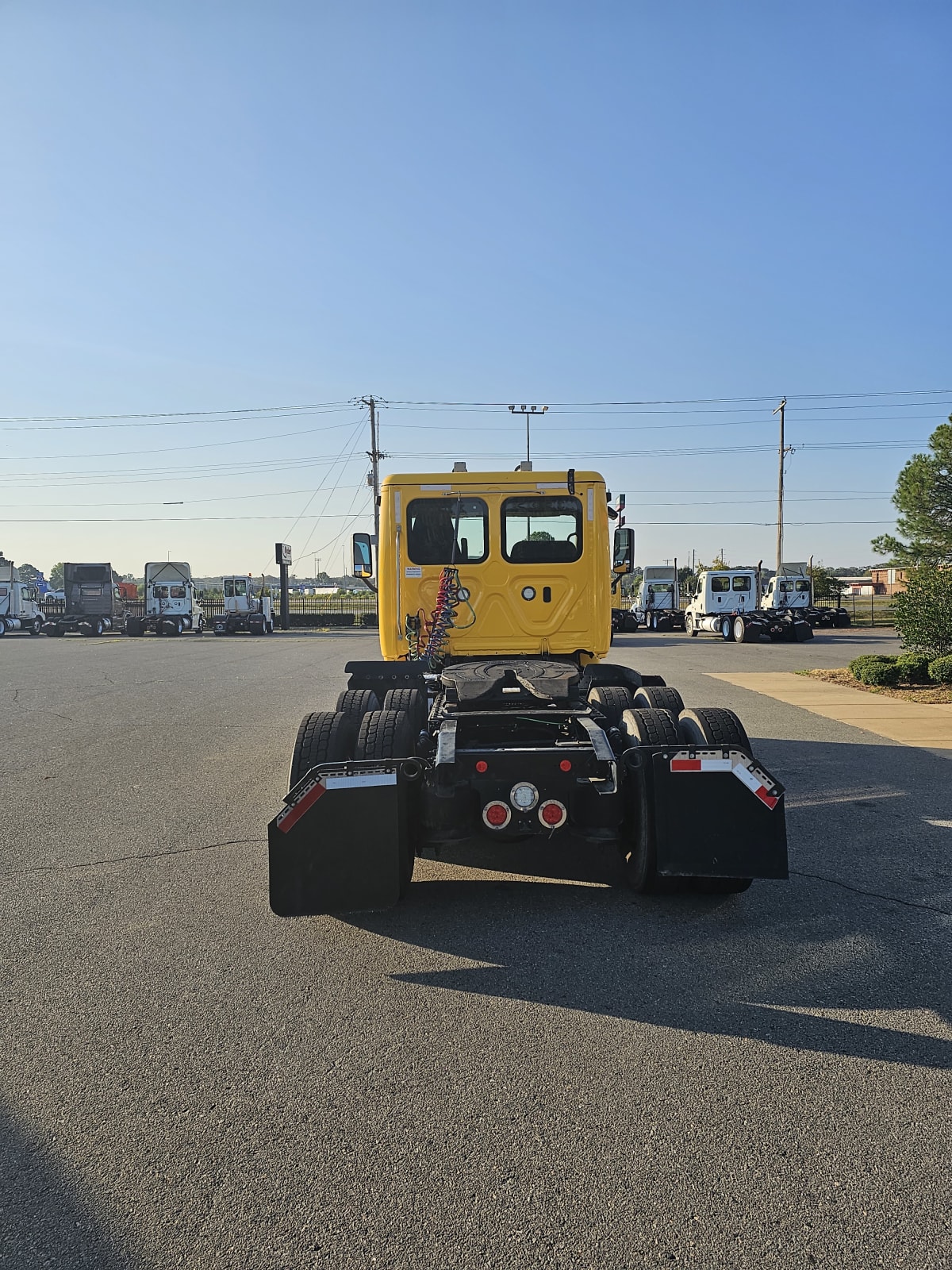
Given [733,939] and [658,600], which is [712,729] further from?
[658,600]

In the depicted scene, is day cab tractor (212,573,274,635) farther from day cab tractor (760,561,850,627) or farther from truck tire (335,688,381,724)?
truck tire (335,688,381,724)

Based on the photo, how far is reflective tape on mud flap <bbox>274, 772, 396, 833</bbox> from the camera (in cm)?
421

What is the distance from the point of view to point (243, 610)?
1646 inches

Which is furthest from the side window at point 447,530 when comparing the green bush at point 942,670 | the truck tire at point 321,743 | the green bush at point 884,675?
the green bush at point 884,675

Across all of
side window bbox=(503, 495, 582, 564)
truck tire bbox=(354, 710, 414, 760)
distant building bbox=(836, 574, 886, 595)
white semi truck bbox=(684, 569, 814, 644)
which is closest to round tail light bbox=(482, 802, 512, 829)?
truck tire bbox=(354, 710, 414, 760)

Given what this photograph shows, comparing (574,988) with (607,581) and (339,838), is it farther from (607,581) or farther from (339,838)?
(607,581)

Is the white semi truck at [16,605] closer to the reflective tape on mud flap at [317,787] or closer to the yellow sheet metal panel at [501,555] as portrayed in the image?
the yellow sheet metal panel at [501,555]

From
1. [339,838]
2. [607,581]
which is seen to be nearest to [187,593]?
[607,581]

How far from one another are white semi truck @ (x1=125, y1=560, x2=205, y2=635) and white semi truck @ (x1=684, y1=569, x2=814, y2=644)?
23.1 metres

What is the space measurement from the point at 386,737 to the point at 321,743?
51 cm

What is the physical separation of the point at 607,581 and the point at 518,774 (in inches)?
136

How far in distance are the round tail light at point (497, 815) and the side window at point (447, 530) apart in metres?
3.43

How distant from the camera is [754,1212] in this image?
2.37 m

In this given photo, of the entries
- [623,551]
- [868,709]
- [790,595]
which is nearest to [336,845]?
[623,551]
